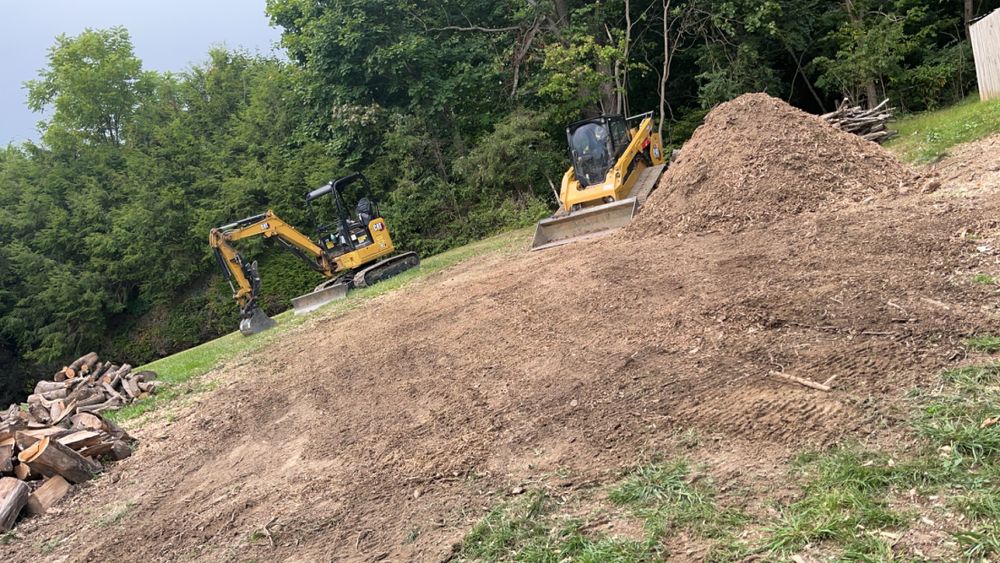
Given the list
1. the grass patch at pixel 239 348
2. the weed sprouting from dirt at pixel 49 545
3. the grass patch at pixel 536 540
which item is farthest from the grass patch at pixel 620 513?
the grass patch at pixel 239 348

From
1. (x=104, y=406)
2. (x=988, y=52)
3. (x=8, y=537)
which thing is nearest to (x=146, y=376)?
(x=104, y=406)

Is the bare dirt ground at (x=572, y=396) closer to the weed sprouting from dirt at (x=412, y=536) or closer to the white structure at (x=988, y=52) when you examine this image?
the weed sprouting from dirt at (x=412, y=536)

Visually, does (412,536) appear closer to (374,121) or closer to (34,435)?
(34,435)

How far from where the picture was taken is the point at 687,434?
352 centimetres

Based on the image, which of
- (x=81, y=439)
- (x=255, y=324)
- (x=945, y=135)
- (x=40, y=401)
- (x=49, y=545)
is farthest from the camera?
(x=255, y=324)

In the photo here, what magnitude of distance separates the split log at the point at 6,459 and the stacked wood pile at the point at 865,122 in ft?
51.8

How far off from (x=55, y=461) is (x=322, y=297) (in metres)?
9.30

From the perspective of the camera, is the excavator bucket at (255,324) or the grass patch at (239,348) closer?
the grass patch at (239,348)

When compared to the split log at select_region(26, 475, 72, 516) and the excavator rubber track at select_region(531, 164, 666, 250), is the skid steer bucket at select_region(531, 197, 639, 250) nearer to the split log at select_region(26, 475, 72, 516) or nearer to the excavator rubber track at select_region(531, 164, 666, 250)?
the excavator rubber track at select_region(531, 164, 666, 250)

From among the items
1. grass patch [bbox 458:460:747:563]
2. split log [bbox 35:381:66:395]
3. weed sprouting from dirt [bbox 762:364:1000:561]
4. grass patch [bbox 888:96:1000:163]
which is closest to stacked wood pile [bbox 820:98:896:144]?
grass patch [bbox 888:96:1000:163]

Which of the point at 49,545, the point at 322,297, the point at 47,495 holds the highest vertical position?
the point at 47,495

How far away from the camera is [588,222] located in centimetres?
1167

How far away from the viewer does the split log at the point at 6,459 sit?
5.86m

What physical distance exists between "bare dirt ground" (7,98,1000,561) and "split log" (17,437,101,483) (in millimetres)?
322
